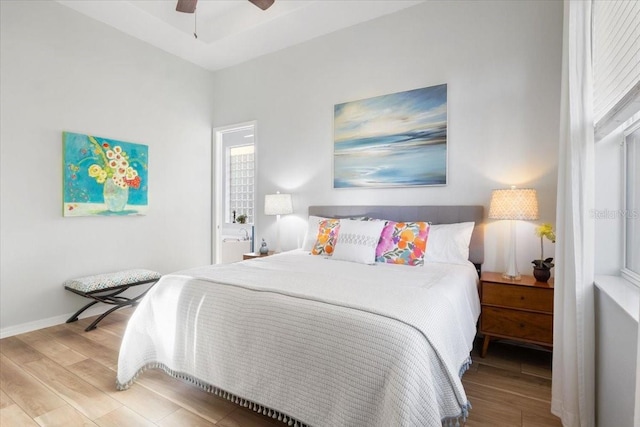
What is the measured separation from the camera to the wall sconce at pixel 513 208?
97.7 inches

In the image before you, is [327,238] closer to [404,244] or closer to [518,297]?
[404,244]

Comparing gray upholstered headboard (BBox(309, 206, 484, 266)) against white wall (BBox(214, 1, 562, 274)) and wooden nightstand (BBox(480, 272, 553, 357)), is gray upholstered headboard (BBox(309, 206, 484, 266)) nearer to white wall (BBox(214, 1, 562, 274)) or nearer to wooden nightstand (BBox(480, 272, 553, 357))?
white wall (BBox(214, 1, 562, 274))

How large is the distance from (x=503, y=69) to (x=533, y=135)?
0.63 m

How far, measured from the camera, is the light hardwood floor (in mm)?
1774

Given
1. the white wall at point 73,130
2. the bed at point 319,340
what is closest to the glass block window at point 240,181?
the white wall at point 73,130

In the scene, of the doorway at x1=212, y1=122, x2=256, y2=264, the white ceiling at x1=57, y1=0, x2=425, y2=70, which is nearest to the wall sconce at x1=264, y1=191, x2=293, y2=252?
the doorway at x1=212, y1=122, x2=256, y2=264

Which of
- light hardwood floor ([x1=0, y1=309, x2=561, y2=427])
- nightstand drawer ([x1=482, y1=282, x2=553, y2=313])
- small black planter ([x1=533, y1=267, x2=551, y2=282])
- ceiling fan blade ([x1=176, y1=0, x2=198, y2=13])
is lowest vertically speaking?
light hardwood floor ([x1=0, y1=309, x2=561, y2=427])

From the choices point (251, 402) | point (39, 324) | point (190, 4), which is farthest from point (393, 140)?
point (39, 324)

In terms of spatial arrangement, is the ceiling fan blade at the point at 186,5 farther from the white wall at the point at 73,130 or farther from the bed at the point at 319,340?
the bed at the point at 319,340

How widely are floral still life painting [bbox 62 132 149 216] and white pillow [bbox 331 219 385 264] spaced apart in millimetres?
2522

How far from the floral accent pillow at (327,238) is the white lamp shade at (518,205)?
1.35 meters

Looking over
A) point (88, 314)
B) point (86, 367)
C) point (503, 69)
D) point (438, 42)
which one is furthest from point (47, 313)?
point (503, 69)

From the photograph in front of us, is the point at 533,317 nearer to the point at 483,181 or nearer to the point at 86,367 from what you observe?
the point at 483,181

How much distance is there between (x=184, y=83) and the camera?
4410 mm
